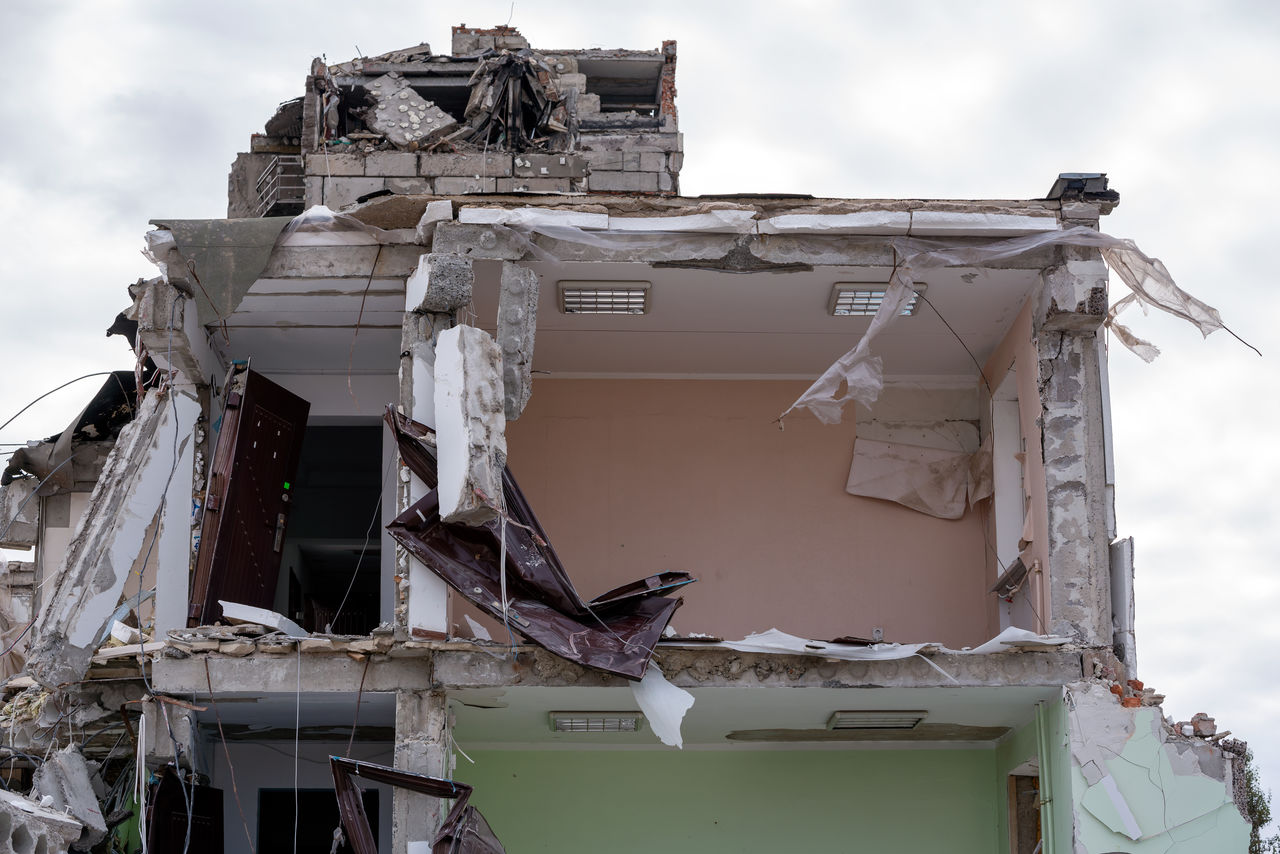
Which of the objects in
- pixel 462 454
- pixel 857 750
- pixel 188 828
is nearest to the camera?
pixel 462 454

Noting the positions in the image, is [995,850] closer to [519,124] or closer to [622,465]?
[622,465]

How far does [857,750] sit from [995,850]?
4.49ft

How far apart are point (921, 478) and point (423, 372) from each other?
16.3ft

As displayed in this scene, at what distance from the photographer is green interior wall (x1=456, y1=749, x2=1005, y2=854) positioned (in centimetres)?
1228

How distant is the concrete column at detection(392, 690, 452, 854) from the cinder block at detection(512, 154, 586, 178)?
838 centimetres

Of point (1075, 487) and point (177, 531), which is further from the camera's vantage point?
point (177, 531)

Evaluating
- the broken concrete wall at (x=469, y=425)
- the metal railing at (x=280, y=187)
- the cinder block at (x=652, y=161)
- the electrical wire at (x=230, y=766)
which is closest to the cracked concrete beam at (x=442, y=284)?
the broken concrete wall at (x=469, y=425)

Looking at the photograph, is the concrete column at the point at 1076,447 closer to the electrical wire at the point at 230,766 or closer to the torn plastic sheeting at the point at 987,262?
the torn plastic sheeting at the point at 987,262

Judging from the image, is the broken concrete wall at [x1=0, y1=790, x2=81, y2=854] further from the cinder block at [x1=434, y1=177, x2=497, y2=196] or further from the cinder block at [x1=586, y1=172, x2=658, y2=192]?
the cinder block at [x1=586, y1=172, x2=658, y2=192]

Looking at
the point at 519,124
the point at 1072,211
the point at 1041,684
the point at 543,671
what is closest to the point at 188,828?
the point at 543,671

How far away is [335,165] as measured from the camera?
56.2ft

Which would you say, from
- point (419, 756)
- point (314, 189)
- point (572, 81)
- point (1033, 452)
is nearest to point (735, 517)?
point (1033, 452)

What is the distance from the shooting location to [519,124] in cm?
1756

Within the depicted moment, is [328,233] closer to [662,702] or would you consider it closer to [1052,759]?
[662,702]
